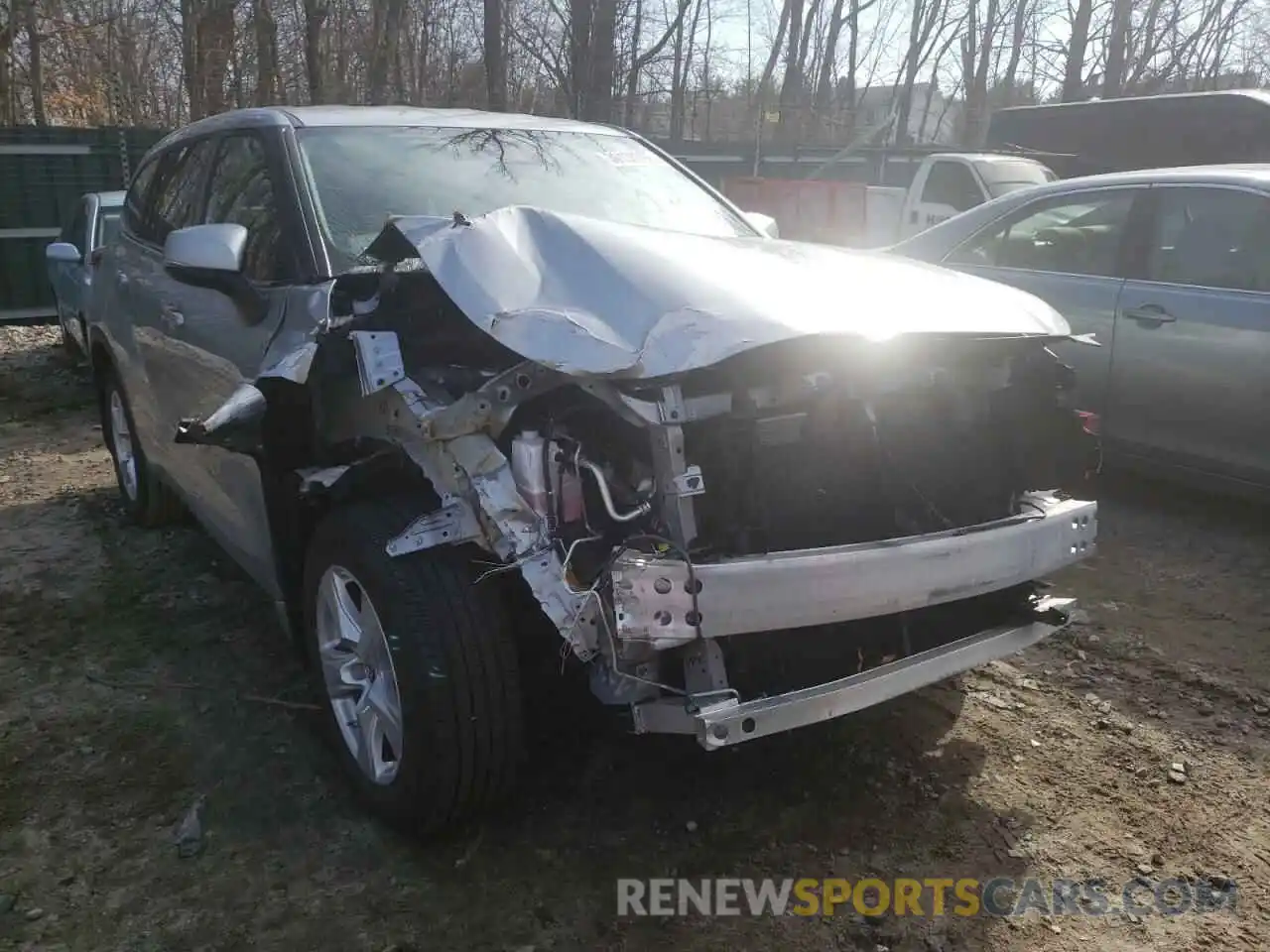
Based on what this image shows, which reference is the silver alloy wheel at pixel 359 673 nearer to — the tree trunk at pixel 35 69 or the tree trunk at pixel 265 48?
the tree trunk at pixel 265 48

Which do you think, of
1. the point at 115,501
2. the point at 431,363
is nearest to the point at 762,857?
the point at 431,363

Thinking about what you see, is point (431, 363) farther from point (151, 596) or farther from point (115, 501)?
point (115, 501)

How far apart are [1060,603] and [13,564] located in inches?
171

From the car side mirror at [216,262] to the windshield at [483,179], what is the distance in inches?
10.7

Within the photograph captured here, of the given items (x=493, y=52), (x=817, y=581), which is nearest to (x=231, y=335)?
(x=817, y=581)

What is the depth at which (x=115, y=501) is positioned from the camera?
560 cm

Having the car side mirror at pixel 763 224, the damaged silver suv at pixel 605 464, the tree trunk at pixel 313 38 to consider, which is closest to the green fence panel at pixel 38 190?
the tree trunk at pixel 313 38

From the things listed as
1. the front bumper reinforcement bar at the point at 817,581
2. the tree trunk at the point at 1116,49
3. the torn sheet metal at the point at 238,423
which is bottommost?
the front bumper reinforcement bar at the point at 817,581

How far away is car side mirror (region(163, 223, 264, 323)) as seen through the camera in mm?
3008

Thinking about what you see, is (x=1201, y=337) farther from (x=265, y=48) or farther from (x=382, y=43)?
(x=265, y=48)

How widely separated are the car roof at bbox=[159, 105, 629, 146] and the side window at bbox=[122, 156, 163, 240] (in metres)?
0.58

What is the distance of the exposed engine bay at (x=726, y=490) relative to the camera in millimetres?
2223

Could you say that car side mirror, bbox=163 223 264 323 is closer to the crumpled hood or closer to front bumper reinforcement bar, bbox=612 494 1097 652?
the crumpled hood

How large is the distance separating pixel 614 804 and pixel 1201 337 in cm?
357
